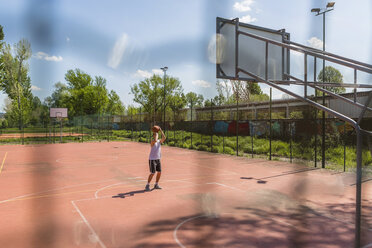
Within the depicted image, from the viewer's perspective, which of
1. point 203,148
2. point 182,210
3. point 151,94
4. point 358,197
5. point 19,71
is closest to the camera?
point 19,71

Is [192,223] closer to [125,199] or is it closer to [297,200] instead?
[125,199]

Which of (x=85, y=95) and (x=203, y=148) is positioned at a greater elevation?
(x=85, y=95)

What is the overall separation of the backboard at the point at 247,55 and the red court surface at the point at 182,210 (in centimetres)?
328

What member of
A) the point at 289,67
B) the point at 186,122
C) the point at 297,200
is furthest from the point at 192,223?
the point at 186,122

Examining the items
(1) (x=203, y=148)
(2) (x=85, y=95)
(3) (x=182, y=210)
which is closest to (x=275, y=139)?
(1) (x=203, y=148)

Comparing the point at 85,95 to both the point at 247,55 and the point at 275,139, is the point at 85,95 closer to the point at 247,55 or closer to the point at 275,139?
the point at 275,139

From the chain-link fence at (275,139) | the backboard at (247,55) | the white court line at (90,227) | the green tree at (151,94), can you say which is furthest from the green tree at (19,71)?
the green tree at (151,94)

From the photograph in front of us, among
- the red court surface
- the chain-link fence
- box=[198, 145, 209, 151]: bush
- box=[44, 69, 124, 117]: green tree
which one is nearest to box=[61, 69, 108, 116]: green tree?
box=[44, 69, 124, 117]: green tree

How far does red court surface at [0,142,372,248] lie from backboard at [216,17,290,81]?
3279mm

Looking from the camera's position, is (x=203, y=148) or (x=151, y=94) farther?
(x=151, y=94)

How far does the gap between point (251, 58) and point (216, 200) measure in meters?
3.71

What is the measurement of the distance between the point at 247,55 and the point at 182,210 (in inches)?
159

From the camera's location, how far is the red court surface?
14.6 feet

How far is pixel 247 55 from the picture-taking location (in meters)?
6.57
